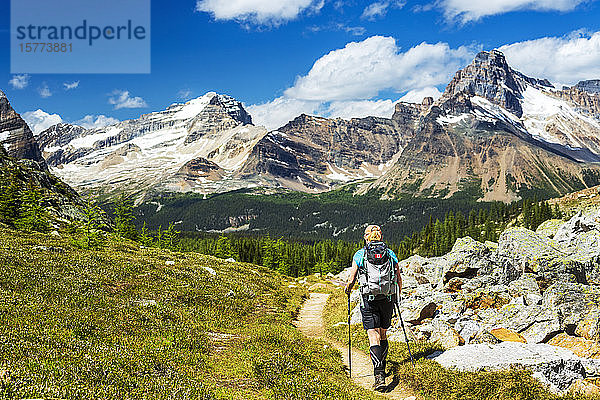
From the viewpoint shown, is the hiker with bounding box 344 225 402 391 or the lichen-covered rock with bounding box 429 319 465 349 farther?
the lichen-covered rock with bounding box 429 319 465 349

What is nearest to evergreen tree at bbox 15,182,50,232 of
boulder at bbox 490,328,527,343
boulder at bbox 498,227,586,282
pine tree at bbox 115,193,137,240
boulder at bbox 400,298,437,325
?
pine tree at bbox 115,193,137,240

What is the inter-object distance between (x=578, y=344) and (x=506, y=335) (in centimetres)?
244

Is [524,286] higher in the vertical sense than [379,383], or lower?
higher

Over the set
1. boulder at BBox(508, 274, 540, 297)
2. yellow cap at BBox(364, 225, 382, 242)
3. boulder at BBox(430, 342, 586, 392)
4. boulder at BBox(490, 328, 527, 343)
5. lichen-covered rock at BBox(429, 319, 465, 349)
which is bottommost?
lichen-covered rock at BBox(429, 319, 465, 349)

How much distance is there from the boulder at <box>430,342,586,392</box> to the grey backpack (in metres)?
3.24

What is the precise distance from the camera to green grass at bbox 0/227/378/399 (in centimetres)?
933

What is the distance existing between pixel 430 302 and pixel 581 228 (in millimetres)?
23730

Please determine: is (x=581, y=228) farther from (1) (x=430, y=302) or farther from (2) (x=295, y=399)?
(2) (x=295, y=399)

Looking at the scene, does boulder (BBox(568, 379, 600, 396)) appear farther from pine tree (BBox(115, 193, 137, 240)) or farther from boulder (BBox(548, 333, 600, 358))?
pine tree (BBox(115, 193, 137, 240))

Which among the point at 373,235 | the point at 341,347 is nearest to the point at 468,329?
the point at 341,347

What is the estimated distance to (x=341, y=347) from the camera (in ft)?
56.6

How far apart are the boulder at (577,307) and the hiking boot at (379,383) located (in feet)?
23.2

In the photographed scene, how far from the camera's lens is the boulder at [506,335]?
1435 cm

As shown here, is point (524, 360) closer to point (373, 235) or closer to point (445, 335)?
point (445, 335)
